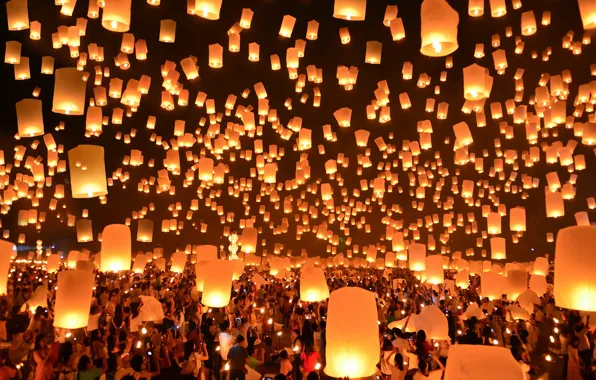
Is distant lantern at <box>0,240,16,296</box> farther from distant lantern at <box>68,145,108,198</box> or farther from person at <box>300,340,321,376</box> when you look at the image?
person at <box>300,340,321,376</box>

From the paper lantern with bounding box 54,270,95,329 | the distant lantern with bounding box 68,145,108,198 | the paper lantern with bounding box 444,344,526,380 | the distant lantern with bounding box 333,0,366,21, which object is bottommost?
the paper lantern with bounding box 444,344,526,380

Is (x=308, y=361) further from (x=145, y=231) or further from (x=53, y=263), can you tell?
(x=53, y=263)

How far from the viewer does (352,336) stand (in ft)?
14.1

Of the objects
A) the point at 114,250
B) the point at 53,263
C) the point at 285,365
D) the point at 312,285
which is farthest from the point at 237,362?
the point at 53,263

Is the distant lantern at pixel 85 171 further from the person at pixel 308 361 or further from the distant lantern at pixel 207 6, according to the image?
the person at pixel 308 361

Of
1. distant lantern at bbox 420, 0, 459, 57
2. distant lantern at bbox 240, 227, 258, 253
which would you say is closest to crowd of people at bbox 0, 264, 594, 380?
distant lantern at bbox 240, 227, 258, 253

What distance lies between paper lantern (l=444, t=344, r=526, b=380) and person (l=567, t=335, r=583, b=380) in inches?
150

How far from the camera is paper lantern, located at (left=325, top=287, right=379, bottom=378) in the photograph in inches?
168

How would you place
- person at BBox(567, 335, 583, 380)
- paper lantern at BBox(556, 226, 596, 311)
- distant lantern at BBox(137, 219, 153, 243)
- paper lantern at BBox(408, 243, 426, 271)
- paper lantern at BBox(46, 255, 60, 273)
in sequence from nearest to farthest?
paper lantern at BBox(556, 226, 596, 311) → person at BBox(567, 335, 583, 380) → paper lantern at BBox(408, 243, 426, 271) → distant lantern at BBox(137, 219, 153, 243) → paper lantern at BBox(46, 255, 60, 273)

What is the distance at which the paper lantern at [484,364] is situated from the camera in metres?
3.28

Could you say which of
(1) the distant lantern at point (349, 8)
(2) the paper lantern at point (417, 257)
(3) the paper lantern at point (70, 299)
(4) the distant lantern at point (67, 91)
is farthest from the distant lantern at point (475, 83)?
(2) the paper lantern at point (417, 257)

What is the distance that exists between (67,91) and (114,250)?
8.05 feet

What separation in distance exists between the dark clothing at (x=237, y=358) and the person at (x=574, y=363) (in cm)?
408

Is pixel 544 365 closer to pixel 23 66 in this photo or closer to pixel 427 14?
pixel 427 14
